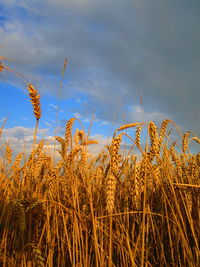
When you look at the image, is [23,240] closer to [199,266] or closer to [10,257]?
[10,257]

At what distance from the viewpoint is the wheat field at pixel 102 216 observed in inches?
68.6

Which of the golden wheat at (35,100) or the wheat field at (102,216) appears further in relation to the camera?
the golden wheat at (35,100)

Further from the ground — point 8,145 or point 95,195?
point 8,145

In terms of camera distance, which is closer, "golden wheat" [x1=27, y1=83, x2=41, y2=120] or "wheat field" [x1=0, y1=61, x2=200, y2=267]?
"wheat field" [x1=0, y1=61, x2=200, y2=267]

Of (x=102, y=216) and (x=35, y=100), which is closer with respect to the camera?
(x=102, y=216)

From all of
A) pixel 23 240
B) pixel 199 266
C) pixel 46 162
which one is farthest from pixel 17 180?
pixel 199 266

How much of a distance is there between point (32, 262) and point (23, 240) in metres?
0.18

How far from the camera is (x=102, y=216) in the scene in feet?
5.52

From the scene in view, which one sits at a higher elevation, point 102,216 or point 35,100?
point 35,100

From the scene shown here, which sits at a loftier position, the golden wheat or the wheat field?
the golden wheat

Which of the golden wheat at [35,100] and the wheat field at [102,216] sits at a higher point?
the golden wheat at [35,100]

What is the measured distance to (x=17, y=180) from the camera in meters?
2.77

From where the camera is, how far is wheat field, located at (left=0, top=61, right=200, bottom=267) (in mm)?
1741

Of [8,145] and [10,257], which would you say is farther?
[8,145]
